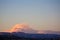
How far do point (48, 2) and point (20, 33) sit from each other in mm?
777

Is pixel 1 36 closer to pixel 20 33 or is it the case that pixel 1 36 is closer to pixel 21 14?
pixel 20 33

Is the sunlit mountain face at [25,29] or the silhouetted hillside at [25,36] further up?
the sunlit mountain face at [25,29]

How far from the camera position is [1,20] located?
1.88m

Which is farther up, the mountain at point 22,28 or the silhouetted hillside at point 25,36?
the mountain at point 22,28

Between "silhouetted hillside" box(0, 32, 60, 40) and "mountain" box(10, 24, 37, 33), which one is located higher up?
"mountain" box(10, 24, 37, 33)

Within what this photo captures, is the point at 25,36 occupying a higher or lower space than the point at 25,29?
lower

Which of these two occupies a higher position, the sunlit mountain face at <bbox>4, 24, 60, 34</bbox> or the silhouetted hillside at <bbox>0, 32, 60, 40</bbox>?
the sunlit mountain face at <bbox>4, 24, 60, 34</bbox>

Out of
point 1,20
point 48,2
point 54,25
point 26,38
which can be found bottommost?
point 26,38

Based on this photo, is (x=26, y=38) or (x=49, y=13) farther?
(x=49, y=13)

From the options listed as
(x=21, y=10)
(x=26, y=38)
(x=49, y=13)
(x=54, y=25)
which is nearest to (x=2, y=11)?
(x=21, y=10)

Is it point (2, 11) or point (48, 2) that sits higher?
point (48, 2)

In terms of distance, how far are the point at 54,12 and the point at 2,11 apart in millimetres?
965

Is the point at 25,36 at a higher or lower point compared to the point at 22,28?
lower

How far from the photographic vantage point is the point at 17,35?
179 cm
